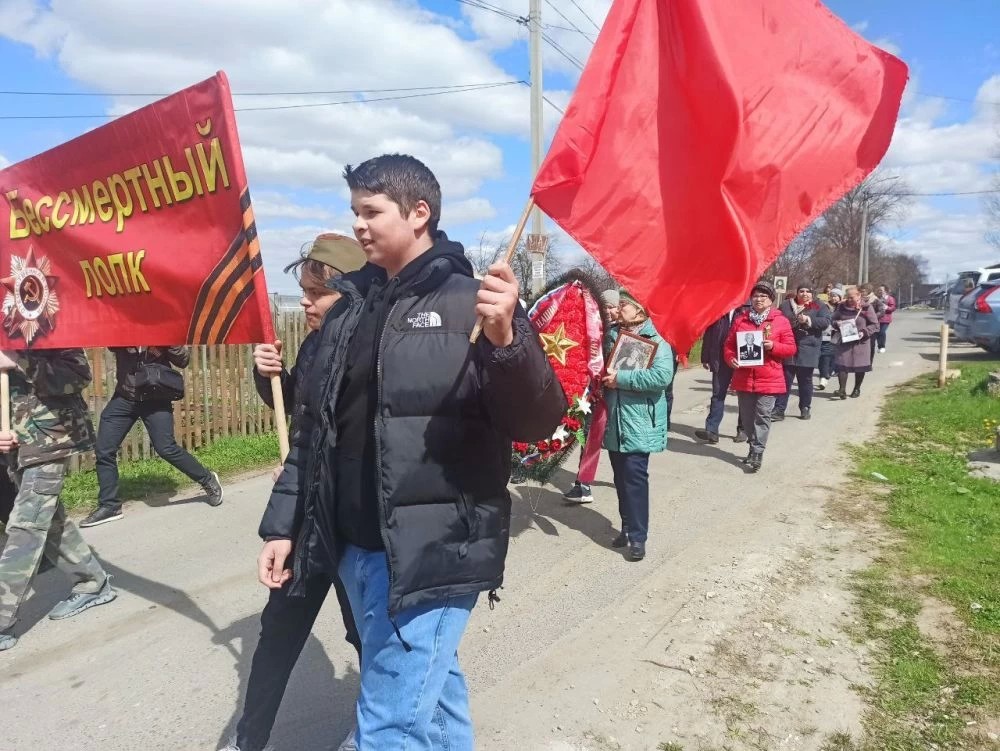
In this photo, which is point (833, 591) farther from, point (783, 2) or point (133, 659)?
point (133, 659)

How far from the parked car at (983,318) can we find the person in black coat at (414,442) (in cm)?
1764

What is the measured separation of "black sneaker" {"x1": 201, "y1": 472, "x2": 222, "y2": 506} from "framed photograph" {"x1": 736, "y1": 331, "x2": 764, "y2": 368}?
5276 millimetres

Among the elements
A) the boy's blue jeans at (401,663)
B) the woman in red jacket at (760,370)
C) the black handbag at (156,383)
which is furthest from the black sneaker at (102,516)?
the woman in red jacket at (760,370)

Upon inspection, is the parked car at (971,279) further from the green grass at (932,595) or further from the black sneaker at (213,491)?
the black sneaker at (213,491)

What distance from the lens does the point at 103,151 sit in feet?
10.3

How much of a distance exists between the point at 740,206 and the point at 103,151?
107 inches

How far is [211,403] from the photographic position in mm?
8258

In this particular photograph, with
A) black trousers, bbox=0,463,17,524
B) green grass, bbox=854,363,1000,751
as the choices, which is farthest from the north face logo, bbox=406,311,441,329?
black trousers, bbox=0,463,17,524

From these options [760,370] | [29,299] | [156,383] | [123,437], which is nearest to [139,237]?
[29,299]

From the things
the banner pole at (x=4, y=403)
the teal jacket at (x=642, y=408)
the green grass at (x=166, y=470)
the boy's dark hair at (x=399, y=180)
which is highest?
the boy's dark hair at (x=399, y=180)

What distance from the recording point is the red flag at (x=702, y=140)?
255 cm

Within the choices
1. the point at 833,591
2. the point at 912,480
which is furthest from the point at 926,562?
the point at 912,480

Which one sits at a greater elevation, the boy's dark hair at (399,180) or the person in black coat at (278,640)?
the boy's dark hair at (399,180)

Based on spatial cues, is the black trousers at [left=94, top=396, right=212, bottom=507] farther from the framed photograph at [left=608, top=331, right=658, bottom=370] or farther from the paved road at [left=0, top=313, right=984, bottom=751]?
the framed photograph at [left=608, top=331, right=658, bottom=370]
